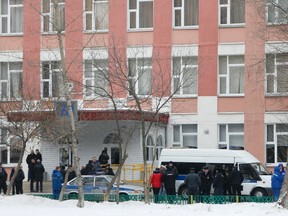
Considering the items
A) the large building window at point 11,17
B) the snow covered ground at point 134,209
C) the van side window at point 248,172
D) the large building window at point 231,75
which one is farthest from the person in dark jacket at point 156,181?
the large building window at point 11,17

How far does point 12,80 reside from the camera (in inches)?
1887

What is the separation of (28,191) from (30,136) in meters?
7.49

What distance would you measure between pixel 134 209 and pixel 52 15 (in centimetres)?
1190

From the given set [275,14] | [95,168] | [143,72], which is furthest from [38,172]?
[275,14]

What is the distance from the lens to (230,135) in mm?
47344

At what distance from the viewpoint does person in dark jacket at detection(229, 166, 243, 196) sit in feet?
120

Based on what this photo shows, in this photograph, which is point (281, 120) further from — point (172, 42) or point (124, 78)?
point (124, 78)

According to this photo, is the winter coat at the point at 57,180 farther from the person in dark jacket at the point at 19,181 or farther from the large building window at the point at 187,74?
the large building window at the point at 187,74

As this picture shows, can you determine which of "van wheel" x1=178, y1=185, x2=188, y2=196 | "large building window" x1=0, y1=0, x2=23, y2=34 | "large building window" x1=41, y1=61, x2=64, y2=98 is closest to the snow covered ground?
"van wheel" x1=178, y1=185, x2=188, y2=196

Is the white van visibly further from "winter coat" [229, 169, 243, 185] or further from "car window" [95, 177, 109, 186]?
"car window" [95, 177, 109, 186]

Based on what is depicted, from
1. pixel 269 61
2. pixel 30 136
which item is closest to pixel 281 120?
pixel 269 61

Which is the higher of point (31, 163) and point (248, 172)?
point (31, 163)

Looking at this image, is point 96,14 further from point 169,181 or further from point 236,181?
point 236,181

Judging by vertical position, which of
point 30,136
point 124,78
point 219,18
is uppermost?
point 219,18
